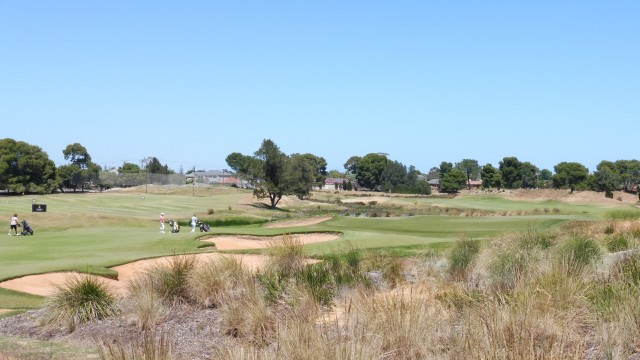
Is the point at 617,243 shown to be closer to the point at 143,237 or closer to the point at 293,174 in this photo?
the point at 143,237

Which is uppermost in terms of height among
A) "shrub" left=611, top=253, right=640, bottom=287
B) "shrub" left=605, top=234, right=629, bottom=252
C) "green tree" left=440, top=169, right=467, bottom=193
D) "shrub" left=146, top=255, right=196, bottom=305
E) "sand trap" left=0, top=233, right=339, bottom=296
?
"green tree" left=440, top=169, right=467, bottom=193

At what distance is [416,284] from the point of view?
12438 mm

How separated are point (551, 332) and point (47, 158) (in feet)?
347

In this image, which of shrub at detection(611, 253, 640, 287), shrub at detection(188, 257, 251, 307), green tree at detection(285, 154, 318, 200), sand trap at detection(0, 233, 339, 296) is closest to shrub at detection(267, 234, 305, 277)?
sand trap at detection(0, 233, 339, 296)

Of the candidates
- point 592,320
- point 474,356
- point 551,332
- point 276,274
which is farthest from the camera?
point 276,274

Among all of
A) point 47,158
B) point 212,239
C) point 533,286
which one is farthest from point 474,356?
point 47,158

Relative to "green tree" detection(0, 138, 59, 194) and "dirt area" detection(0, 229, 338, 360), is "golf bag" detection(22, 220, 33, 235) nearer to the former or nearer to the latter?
"dirt area" detection(0, 229, 338, 360)

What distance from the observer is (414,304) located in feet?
29.9

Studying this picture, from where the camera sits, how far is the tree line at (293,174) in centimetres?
8181

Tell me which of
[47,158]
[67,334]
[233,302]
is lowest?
[67,334]

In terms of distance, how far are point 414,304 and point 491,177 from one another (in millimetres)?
163800

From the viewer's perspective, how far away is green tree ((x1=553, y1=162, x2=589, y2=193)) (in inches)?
5679

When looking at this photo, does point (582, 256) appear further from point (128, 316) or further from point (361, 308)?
point (128, 316)

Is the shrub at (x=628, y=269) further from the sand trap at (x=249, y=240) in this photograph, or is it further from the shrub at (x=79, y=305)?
the sand trap at (x=249, y=240)
